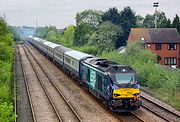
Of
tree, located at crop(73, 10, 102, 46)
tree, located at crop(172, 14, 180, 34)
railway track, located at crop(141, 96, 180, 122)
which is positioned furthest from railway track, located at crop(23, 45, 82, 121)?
tree, located at crop(73, 10, 102, 46)

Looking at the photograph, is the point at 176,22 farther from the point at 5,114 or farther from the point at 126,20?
the point at 5,114

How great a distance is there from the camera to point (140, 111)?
22.9 meters

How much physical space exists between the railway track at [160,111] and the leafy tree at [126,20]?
46.2m

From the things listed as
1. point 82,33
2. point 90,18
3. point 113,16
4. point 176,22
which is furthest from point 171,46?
point 90,18

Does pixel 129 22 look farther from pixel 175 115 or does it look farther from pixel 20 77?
pixel 175 115

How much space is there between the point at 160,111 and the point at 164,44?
4067 centimetres

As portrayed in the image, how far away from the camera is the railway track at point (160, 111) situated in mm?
21027

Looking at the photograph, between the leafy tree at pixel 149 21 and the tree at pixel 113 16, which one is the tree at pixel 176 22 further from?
the leafy tree at pixel 149 21

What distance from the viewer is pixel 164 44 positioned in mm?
62312

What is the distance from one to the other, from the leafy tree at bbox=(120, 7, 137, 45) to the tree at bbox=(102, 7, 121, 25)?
2.74ft

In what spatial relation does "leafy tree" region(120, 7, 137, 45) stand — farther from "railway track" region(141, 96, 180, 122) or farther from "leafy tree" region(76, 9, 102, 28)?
"railway track" region(141, 96, 180, 122)

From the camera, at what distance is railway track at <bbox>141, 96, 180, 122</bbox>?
69.0ft

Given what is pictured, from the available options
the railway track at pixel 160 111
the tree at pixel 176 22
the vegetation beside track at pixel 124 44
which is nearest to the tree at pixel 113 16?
the vegetation beside track at pixel 124 44

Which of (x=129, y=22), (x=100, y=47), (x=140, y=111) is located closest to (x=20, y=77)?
(x=140, y=111)
